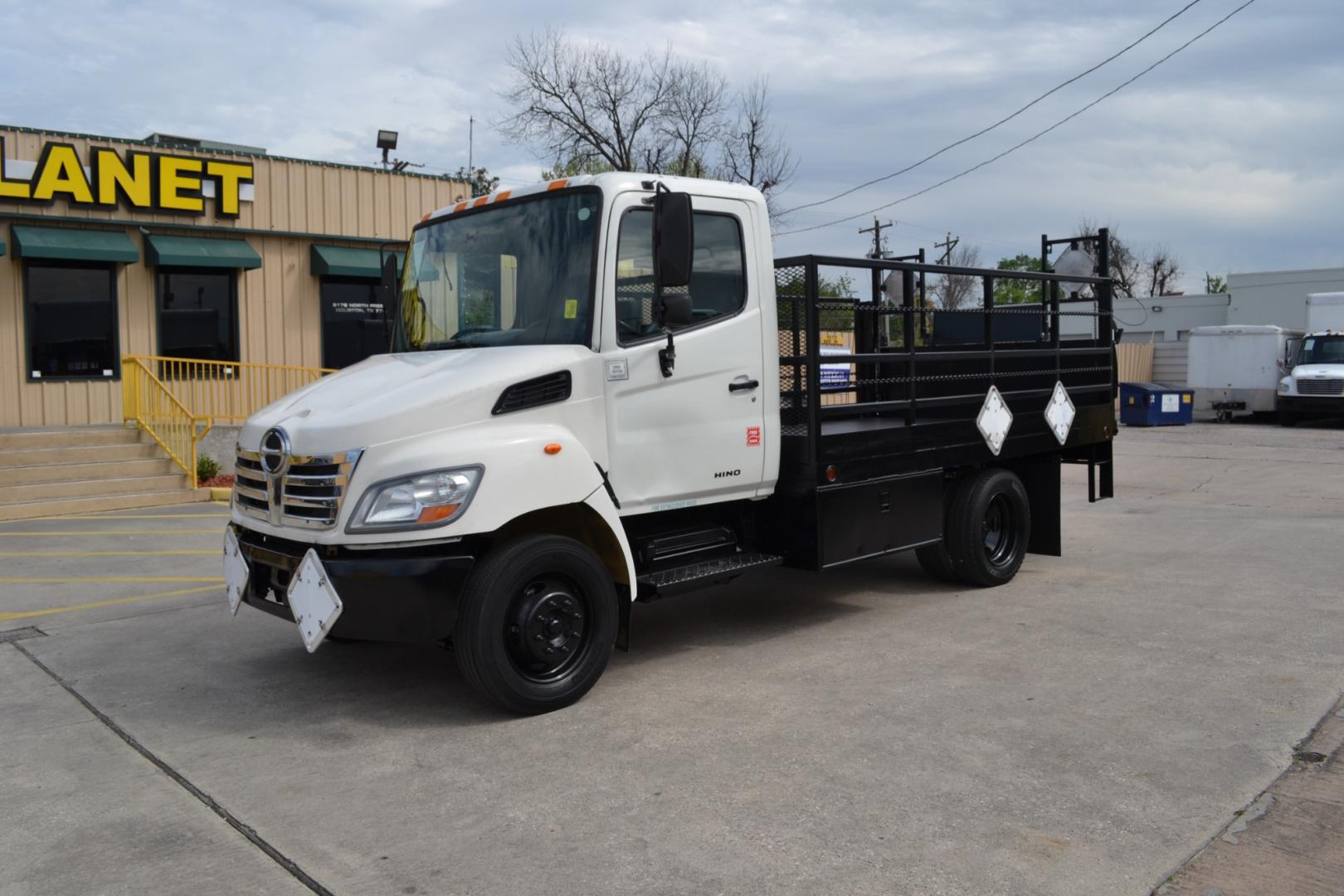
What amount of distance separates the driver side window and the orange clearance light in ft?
4.39

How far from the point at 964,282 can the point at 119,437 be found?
11.4 meters

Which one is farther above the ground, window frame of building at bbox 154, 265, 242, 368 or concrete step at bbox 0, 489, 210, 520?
window frame of building at bbox 154, 265, 242, 368

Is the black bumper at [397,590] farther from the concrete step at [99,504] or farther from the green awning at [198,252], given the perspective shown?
the green awning at [198,252]

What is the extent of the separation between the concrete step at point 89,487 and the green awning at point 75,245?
361 centimetres

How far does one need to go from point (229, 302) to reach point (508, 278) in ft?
42.6

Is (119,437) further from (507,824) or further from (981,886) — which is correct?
(981,886)

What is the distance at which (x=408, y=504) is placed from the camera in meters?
4.84

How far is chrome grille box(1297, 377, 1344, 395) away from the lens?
26.2 metres

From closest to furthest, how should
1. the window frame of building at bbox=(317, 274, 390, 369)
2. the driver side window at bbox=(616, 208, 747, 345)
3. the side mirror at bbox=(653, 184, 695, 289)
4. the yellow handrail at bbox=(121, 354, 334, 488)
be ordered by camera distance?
1. the side mirror at bbox=(653, 184, 695, 289)
2. the driver side window at bbox=(616, 208, 747, 345)
3. the yellow handrail at bbox=(121, 354, 334, 488)
4. the window frame of building at bbox=(317, 274, 390, 369)

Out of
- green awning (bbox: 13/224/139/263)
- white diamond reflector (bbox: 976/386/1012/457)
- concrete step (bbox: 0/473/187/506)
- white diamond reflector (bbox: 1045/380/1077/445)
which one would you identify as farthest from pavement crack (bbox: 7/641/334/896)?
green awning (bbox: 13/224/139/263)

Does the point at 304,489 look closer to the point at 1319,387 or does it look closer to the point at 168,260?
the point at 168,260

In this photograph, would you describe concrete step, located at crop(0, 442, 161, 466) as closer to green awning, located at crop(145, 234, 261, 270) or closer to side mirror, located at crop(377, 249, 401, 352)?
green awning, located at crop(145, 234, 261, 270)

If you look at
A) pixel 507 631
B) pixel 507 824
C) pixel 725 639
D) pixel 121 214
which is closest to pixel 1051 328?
pixel 725 639

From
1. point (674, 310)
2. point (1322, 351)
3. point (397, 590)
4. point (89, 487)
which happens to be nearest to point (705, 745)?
point (397, 590)
